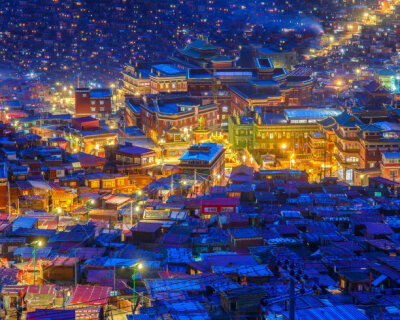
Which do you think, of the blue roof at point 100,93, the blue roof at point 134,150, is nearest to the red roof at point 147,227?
the blue roof at point 134,150

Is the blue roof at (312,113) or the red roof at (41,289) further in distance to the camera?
the blue roof at (312,113)

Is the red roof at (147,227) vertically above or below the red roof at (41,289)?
above

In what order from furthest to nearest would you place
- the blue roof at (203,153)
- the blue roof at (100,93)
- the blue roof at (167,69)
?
the blue roof at (167,69)
the blue roof at (100,93)
the blue roof at (203,153)

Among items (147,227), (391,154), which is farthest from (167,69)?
(147,227)

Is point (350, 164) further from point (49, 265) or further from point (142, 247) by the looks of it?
point (49, 265)

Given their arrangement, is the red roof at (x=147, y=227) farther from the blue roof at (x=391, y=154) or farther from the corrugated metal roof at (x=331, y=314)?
the blue roof at (x=391, y=154)

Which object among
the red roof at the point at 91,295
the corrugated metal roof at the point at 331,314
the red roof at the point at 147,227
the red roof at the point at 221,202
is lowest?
the red roof at the point at 91,295

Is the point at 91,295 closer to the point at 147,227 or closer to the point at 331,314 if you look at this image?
the point at 331,314
